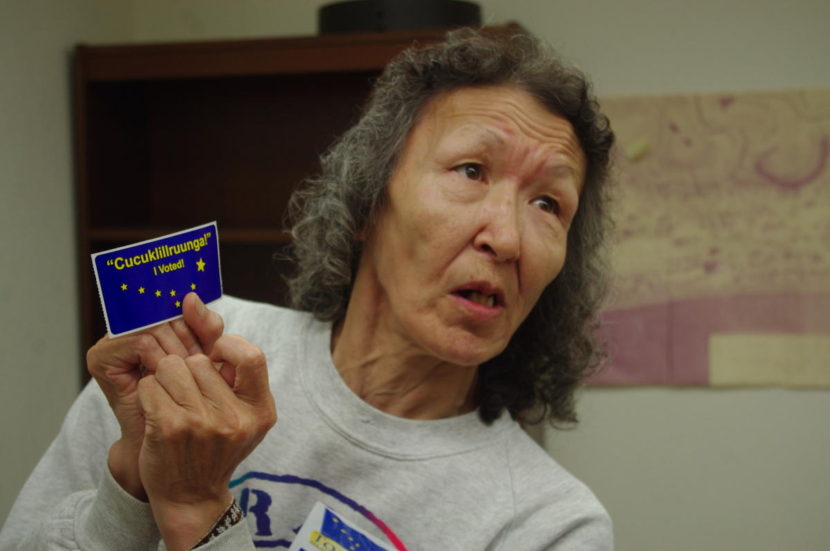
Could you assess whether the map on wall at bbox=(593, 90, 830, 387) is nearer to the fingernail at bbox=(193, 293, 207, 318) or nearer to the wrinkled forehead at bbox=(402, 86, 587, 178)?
the wrinkled forehead at bbox=(402, 86, 587, 178)

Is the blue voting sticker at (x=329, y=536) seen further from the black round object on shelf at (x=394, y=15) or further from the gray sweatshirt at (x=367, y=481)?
the black round object on shelf at (x=394, y=15)

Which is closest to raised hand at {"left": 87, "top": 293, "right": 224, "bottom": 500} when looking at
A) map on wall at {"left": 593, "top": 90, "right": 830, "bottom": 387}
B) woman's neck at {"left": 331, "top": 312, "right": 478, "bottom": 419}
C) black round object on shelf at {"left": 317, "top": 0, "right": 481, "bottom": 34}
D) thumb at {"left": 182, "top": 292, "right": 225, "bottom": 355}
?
thumb at {"left": 182, "top": 292, "right": 225, "bottom": 355}

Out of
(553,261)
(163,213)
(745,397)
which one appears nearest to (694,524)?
(745,397)

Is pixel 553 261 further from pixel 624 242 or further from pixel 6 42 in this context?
pixel 6 42

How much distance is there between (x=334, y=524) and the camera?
1.14 metres

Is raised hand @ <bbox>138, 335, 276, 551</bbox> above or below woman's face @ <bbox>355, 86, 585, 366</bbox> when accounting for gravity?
below

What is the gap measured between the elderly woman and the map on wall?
4.05 ft

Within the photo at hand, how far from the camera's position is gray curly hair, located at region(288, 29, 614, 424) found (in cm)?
127

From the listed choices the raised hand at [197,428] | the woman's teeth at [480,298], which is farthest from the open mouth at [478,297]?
the raised hand at [197,428]

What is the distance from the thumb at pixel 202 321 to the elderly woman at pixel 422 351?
0.10 m

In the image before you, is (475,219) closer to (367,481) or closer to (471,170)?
(471,170)

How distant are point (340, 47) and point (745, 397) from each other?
1.57 metres

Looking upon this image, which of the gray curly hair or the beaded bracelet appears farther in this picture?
the gray curly hair

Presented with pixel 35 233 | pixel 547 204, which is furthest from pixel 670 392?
pixel 35 233
